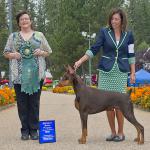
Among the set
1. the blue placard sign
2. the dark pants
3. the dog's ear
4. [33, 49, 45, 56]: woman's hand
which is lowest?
the blue placard sign

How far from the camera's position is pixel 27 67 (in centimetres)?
922

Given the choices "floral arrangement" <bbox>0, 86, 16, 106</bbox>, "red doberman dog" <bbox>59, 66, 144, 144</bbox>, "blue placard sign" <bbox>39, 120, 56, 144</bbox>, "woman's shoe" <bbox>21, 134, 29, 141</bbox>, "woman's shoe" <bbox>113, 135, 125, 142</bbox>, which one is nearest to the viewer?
"red doberman dog" <bbox>59, 66, 144, 144</bbox>

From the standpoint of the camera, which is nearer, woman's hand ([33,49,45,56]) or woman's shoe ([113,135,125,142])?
woman's shoe ([113,135,125,142])

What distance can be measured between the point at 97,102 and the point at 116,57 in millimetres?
874

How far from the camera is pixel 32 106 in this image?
30.5 ft

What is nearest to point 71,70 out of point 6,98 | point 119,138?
point 119,138

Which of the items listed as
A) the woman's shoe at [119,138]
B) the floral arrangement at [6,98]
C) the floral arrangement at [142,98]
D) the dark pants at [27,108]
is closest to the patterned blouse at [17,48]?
the dark pants at [27,108]

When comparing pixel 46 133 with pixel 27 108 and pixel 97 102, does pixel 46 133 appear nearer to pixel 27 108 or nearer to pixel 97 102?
pixel 27 108

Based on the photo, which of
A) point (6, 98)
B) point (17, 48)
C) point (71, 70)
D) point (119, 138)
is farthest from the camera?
point (6, 98)

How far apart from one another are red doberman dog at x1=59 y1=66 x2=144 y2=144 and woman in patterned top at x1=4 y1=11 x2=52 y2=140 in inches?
27.9

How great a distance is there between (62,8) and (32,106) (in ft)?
154

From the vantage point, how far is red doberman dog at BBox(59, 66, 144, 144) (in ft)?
28.1

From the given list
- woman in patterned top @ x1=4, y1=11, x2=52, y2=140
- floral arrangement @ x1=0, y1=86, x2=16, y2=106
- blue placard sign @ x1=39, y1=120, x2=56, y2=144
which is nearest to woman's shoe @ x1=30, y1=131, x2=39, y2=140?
woman in patterned top @ x1=4, y1=11, x2=52, y2=140

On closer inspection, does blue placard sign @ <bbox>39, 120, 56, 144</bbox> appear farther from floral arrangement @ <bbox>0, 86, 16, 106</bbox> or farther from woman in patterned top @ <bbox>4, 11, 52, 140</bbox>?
floral arrangement @ <bbox>0, 86, 16, 106</bbox>
